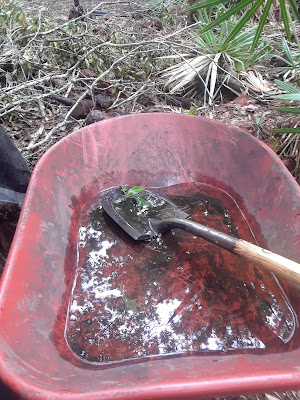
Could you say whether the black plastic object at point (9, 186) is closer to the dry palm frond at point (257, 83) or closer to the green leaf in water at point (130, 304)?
the green leaf in water at point (130, 304)

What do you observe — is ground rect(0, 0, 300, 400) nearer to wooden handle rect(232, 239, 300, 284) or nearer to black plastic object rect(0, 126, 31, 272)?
black plastic object rect(0, 126, 31, 272)

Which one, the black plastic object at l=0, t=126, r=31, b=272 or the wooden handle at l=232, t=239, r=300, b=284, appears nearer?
the wooden handle at l=232, t=239, r=300, b=284

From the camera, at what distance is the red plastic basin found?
0.66 m

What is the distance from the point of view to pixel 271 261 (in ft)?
3.01

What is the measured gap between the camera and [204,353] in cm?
94

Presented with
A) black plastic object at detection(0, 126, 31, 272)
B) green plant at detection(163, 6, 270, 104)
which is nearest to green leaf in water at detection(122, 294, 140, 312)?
black plastic object at detection(0, 126, 31, 272)

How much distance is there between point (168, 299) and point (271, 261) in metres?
0.38

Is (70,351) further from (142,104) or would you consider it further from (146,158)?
(142,104)

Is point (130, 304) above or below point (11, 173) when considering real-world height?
below

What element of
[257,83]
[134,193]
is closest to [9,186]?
[134,193]

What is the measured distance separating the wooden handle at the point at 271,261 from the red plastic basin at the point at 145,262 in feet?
0.58

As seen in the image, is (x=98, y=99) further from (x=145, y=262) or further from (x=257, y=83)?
(x=145, y=262)

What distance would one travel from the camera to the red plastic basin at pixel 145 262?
66 cm

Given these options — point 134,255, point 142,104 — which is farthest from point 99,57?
point 134,255
